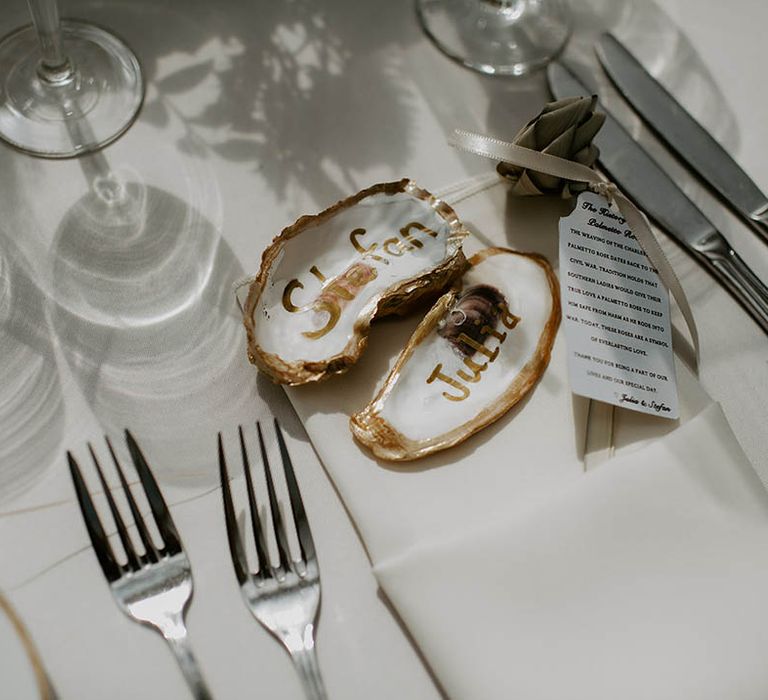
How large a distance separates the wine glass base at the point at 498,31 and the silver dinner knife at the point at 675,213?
10 cm

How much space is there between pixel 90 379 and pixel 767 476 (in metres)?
0.47

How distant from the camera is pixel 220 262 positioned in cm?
66

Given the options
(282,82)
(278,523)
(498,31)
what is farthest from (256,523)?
(498,31)

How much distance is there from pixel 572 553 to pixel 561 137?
277 millimetres

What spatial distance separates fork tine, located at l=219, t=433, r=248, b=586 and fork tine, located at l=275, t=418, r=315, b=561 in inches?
1.4

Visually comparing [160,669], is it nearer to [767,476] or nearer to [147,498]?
[147,498]

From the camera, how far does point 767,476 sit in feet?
2.02

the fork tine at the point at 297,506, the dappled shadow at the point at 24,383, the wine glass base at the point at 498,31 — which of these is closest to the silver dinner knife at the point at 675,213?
the wine glass base at the point at 498,31

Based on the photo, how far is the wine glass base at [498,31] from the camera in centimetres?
77

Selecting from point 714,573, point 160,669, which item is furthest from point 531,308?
point 160,669

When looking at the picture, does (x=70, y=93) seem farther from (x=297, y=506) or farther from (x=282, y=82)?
(x=297, y=506)

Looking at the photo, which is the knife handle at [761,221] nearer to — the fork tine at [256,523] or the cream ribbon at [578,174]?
the cream ribbon at [578,174]

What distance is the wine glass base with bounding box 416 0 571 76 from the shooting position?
2.53ft

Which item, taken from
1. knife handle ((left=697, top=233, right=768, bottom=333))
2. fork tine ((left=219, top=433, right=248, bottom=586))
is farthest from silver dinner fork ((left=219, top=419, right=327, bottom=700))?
knife handle ((left=697, top=233, right=768, bottom=333))
